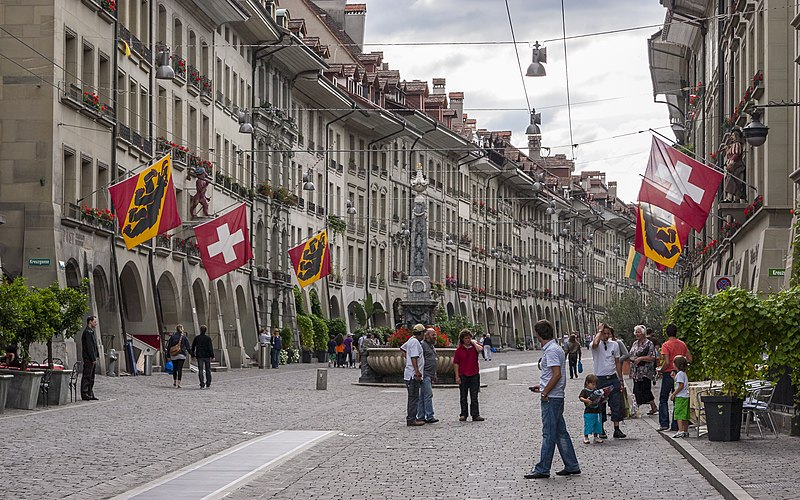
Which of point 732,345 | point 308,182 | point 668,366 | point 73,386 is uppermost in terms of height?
point 308,182

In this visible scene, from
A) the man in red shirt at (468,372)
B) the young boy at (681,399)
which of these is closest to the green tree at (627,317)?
the man in red shirt at (468,372)

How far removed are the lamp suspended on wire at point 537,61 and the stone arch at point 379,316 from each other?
166 ft

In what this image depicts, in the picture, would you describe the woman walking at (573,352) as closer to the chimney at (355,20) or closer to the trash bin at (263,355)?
the trash bin at (263,355)

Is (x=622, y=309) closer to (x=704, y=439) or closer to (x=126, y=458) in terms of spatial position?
(x=704, y=439)

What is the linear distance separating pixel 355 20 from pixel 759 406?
71.2m

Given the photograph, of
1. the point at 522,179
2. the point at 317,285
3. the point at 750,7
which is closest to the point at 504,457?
the point at 750,7

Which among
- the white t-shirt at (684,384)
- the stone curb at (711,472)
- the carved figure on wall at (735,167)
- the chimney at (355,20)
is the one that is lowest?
the stone curb at (711,472)

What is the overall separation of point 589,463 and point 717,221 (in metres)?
30.7

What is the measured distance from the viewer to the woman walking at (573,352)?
1835 inches

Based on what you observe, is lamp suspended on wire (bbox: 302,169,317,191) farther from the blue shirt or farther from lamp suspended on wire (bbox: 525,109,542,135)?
the blue shirt

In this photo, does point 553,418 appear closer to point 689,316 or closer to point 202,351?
point 689,316

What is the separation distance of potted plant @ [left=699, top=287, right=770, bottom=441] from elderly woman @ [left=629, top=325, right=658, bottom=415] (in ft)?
Answer: 15.2

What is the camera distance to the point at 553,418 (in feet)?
52.1

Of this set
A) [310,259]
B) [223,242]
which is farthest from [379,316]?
[223,242]
